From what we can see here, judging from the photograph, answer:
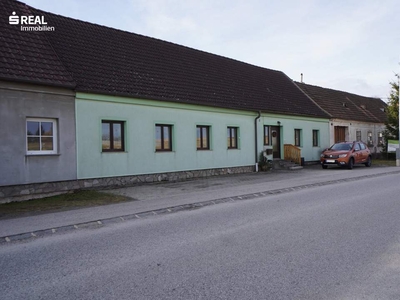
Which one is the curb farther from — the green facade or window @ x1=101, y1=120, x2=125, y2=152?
window @ x1=101, y1=120, x2=125, y2=152

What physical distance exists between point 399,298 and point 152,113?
12.8 metres

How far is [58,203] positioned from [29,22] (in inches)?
288

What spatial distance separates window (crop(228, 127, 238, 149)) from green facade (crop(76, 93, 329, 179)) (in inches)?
8.7

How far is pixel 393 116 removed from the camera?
31.2 metres

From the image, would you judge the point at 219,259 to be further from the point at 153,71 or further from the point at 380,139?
the point at 380,139

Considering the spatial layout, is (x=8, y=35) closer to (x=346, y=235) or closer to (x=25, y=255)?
(x=25, y=255)

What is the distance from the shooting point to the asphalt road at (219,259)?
411 cm

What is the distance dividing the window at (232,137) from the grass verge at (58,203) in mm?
9006

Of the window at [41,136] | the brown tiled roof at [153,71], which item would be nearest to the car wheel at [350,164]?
the brown tiled roof at [153,71]

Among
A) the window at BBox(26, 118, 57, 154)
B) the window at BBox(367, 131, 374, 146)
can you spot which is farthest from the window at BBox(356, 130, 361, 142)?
the window at BBox(26, 118, 57, 154)

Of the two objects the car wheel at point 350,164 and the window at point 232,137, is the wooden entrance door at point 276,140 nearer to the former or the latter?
the window at point 232,137

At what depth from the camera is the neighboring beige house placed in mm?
28905

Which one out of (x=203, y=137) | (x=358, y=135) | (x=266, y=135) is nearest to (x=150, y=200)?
(x=203, y=137)

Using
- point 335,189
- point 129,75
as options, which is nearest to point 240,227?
point 335,189
